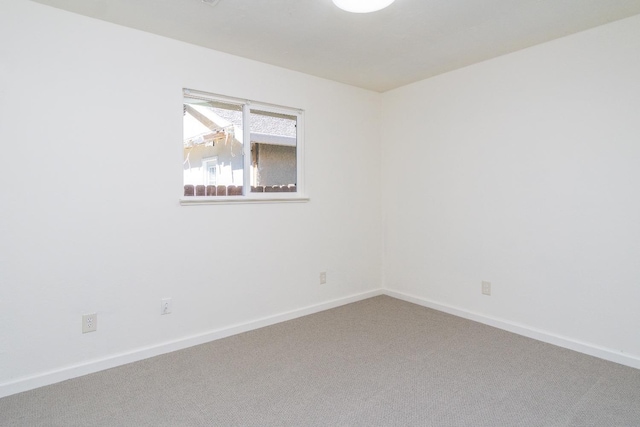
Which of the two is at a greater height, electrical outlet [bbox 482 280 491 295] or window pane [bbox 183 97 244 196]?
window pane [bbox 183 97 244 196]

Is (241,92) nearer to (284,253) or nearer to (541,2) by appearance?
(284,253)

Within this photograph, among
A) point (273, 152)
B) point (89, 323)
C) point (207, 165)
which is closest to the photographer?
point (89, 323)

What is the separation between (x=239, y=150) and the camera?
3.14m

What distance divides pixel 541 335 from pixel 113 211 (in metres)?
3.33

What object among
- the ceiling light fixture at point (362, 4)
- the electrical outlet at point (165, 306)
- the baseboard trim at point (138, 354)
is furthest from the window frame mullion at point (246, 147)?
the ceiling light fixture at point (362, 4)

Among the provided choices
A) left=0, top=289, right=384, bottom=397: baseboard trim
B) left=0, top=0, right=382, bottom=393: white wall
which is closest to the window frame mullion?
left=0, top=0, right=382, bottom=393: white wall

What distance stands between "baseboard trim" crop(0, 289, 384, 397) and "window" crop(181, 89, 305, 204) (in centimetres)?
107

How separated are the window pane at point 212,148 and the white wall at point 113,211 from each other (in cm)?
13

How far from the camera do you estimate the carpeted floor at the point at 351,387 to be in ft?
6.15

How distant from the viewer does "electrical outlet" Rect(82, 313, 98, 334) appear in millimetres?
2344

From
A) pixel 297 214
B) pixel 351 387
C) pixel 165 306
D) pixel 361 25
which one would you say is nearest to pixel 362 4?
pixel 361 25

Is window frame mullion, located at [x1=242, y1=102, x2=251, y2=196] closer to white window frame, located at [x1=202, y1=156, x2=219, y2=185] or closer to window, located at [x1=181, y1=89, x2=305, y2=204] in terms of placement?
window, located at [x1=181, y1=89, x2=305, y2=204]

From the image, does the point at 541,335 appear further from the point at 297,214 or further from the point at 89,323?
the point at 89,323

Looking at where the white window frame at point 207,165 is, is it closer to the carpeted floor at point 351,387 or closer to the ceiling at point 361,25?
the ceiling at point 361,25
